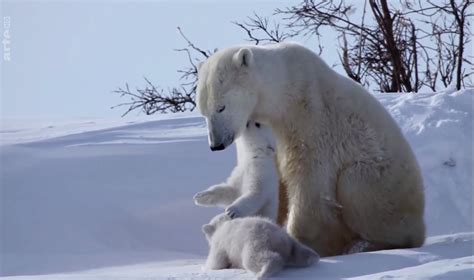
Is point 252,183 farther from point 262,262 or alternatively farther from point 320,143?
point 262,262

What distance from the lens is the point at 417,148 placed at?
23.6ft

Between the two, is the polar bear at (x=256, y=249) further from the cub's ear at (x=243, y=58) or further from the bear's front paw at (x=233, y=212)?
the cub's ear at (x=243, y=58)

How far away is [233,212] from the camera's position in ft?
15.5

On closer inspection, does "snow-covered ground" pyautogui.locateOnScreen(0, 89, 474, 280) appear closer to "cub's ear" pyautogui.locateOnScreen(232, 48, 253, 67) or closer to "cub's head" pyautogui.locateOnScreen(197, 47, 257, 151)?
"cub's head" pyautogui.locateOnScreen(197, 47, 257, 151)

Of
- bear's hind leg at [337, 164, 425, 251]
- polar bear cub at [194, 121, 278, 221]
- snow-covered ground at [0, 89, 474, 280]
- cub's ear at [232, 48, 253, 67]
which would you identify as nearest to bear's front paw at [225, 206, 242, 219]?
polar bear cub at [194, 121, 278, 221]

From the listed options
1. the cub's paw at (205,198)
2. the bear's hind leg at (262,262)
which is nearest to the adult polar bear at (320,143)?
the cub's paw at (205,198)

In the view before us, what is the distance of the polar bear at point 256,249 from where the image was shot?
3.96 m

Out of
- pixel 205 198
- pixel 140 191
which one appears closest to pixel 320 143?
pixel 205 198

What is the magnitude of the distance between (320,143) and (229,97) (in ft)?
1.75

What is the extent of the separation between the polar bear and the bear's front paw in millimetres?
251

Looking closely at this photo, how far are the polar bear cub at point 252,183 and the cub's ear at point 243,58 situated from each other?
1.13 ft

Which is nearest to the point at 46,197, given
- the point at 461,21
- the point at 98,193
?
the point at 98,193

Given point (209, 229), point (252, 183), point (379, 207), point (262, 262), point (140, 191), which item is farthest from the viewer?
point (140, 191)

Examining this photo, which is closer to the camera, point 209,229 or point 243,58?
point 209,229
